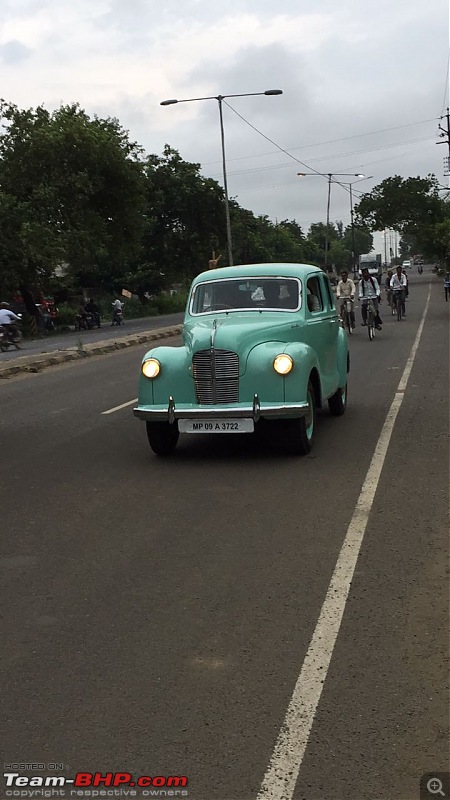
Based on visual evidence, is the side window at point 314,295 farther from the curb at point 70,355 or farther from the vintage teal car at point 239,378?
the curb at point 70,355

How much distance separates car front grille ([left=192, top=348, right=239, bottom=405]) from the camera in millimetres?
8867

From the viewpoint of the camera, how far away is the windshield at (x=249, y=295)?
10094mm

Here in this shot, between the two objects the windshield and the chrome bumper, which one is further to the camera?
the windshield

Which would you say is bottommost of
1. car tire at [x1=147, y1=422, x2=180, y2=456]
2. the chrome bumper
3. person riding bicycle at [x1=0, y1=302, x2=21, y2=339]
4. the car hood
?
person riding bicycle at [x1=0, y1=302, x2=21, y2=339]

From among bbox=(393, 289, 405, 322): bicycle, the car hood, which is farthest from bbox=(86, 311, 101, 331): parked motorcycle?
A: the car hood

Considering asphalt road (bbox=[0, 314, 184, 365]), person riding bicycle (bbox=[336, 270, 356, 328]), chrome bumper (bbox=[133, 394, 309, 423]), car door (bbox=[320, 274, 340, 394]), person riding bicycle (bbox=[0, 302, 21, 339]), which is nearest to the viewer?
chrome bumper (bbox=[133, 394, 309, 423])

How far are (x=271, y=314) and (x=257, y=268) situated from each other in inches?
37.2

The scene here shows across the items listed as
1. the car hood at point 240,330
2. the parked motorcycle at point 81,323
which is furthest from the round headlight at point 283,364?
the parked motorcycle at point 81,323

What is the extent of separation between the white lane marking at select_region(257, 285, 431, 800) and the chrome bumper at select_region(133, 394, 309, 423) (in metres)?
1.72

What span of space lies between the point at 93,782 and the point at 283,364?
19.2 feet

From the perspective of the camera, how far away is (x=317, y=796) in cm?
315

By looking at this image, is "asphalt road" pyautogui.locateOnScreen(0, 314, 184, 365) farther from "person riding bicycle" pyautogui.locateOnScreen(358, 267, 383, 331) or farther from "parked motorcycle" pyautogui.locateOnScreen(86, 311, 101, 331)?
"person riding bicycle" pyautogui.locateOnScreen(358, 267, 383, 331)

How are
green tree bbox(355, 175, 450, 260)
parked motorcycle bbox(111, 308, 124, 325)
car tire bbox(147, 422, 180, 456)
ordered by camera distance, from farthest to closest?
1. green tree bbox(355, 175, 450, 260)
2. parked motorcycle bbox(111, 308, 124, 325)
3. car tire bbox(147, 422, 180, 456)

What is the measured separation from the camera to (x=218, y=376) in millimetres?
8898
